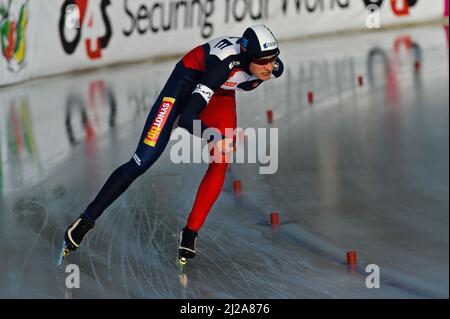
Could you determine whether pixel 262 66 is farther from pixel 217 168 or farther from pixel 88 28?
pixel 88 28

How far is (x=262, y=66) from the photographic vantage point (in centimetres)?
747

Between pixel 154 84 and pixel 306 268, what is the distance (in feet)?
31.6

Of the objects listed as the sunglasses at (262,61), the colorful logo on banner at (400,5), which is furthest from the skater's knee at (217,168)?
the colorful logo on banner at (400,5)

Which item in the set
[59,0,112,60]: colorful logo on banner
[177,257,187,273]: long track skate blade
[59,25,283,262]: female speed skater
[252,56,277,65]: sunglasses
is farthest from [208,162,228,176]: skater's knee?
[59,0,112,60]: colorful logo on banner

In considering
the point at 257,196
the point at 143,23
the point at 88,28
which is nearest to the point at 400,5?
the point at 143,23

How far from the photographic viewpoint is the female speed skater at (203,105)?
739cm

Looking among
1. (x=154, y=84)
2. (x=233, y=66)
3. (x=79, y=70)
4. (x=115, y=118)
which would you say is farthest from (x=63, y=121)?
(x=233, y=66)

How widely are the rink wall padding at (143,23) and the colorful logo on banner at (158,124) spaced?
29.4ft

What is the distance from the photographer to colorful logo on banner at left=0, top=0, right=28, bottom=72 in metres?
16.2

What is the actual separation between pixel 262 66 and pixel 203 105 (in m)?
0.48

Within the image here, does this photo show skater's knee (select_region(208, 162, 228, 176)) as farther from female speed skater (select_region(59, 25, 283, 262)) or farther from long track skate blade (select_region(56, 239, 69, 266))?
long track skate blade (select_region(56, 239, 69, 266))

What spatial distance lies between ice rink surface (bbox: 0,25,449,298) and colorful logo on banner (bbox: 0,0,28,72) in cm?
44

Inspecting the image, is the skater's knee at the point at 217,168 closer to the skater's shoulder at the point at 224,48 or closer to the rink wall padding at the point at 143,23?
the skater's shoulder at the point at 224,48

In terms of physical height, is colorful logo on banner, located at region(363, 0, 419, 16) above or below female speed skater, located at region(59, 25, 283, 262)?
above
